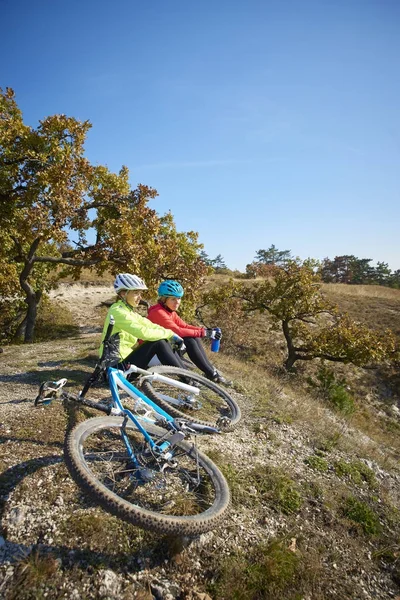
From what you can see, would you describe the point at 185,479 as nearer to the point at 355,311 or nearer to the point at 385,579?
the point at 385,579

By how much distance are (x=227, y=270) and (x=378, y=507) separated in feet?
181

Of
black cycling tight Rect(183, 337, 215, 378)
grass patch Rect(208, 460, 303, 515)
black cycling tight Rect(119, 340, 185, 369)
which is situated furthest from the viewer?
black cycling tight Rect(183, 337, 215, 378)

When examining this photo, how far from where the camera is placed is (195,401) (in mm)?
6320

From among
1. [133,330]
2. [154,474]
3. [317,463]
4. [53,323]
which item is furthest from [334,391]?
[53,323]

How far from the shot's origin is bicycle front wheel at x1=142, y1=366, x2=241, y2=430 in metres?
5.52

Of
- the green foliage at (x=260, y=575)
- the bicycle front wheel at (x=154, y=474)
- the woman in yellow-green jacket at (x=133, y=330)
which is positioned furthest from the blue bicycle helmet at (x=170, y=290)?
the green foliage at (x=260, y=575)

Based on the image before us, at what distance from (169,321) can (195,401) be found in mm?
1793

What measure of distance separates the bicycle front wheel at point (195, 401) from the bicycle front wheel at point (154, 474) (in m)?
1.04

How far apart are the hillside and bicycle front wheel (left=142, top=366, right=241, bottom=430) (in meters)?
0.48

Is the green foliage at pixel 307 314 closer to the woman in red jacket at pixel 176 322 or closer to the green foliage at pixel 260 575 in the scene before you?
the woman in red jacket at pixel 176 322

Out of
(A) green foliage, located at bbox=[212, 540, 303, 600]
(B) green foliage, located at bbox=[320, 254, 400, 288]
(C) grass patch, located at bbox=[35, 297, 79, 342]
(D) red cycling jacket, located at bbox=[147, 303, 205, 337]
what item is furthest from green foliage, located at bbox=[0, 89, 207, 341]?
(B) green foliage, located at bbox=[320, 254, 400, 288]

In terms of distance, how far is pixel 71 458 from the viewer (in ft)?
10.9

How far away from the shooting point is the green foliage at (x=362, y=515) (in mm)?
4822

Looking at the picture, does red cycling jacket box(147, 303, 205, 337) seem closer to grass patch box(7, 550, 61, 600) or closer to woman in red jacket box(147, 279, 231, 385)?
woman in red jacket box(147, 279, 231, 385)
